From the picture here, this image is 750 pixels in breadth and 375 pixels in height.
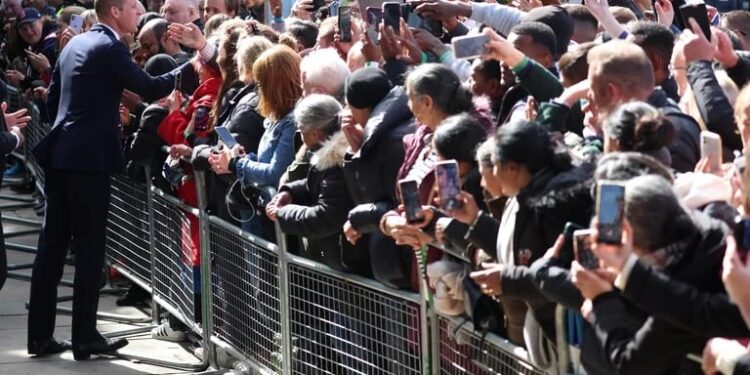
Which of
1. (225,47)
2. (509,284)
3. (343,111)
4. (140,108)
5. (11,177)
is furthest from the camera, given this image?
(11,177)

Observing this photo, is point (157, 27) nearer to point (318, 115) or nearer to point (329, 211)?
point (318, 115)

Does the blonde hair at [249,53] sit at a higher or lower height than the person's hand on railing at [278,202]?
higher

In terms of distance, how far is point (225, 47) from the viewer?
838cm

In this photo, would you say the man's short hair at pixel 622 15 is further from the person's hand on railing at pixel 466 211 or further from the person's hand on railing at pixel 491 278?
the person's hand on railing at pixel 491 278

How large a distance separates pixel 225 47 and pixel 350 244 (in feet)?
8.44

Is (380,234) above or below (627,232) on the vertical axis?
below

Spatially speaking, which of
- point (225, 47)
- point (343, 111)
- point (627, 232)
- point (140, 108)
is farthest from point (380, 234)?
point (140, 108)

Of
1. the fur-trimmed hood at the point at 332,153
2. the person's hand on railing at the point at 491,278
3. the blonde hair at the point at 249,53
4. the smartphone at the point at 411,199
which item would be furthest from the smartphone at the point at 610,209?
the blonde hair at the point at 249,53

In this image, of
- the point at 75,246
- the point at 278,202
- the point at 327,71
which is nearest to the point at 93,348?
the point at 75,246

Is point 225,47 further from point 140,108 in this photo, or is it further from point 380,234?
point 380,234

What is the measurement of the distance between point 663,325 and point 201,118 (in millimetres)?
5105

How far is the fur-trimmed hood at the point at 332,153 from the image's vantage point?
6.26m

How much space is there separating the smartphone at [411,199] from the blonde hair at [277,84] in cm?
223

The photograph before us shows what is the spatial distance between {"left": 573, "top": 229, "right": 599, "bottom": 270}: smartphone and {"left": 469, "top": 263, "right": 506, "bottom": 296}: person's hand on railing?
22.6 inches
